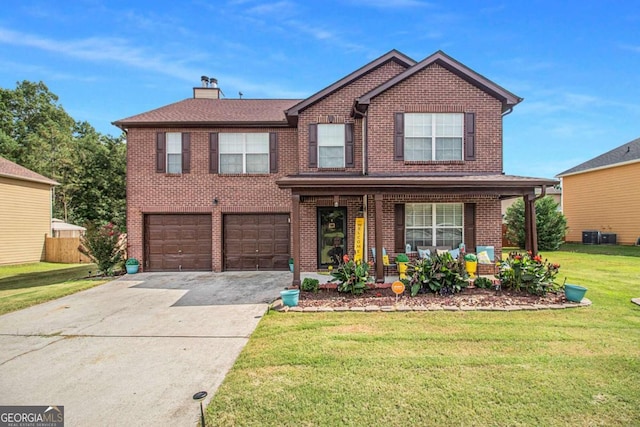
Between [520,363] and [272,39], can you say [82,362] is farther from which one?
[272,39]

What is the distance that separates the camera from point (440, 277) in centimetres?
747

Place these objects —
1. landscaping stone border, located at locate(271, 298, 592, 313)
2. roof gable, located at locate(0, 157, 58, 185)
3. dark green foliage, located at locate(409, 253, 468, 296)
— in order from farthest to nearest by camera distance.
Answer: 1. roof gable, located at locate(0, 157, 58, 185)
2. dark green foliage, located at locate(409, 253, 468, 296)
3. landscaping stone border, located at locate(271, 298, 592, 313)

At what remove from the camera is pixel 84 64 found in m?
15.9

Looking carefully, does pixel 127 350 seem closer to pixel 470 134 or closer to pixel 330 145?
pixel 330 145

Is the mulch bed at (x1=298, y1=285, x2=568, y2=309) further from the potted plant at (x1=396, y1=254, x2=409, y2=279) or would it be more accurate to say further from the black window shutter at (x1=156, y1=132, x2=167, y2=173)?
the black window shutter at (x1=156, y1=132, x2=167, y2=173)

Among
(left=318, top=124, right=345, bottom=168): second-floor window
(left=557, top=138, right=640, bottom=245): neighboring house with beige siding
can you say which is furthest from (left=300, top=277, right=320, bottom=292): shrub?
(left=557, top=138, right=640, bottom=245): neighboring house with beige siding

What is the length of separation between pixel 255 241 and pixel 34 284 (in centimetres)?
746

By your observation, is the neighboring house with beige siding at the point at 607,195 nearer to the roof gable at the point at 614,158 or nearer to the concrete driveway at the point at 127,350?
the roof gable at the point at 614,158

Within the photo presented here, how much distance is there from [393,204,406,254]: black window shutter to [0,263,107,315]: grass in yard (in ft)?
31.7

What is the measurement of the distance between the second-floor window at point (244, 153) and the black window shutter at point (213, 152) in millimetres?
215

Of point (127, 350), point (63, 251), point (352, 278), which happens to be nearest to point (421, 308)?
point (352, 278)

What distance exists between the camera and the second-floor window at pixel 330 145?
10633 mm

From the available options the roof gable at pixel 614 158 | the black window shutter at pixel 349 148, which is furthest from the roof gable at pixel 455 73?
the roof gable at pixel 614 158

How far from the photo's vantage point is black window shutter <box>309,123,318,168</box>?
1052 cm
